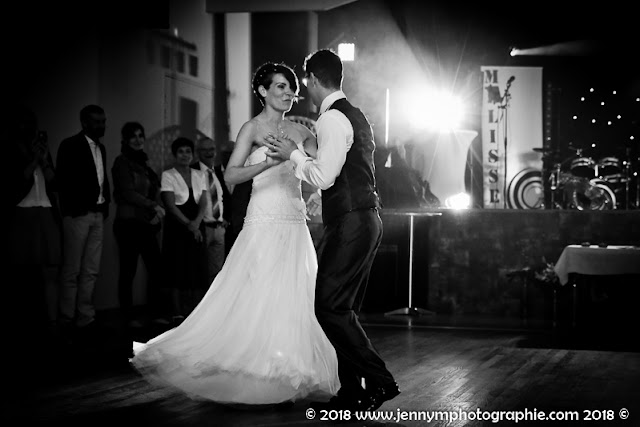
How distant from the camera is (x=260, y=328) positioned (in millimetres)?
4367

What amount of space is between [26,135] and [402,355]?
310cm

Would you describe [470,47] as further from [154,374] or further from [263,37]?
[154,374]

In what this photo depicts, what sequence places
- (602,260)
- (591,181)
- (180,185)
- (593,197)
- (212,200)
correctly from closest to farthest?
1. (180,185)
2. (212,200)
3. (602,260)
4. (593,197)
5. (591,181)

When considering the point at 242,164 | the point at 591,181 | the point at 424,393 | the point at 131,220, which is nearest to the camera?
the point at 242,164

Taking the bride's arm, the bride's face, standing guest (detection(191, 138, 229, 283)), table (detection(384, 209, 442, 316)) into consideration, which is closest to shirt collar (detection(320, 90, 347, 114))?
the bride's arm

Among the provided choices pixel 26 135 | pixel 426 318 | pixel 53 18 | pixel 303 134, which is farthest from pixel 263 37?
pixel 303 134

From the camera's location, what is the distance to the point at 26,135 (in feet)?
22.6

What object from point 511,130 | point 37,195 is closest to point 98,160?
point 37,195

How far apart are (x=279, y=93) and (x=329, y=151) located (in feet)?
3.06

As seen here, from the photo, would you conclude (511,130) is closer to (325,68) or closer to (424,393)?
(424,393)

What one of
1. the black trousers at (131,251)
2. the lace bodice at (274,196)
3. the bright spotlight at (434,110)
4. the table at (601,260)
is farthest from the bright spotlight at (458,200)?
the lace bodice at (274,196)

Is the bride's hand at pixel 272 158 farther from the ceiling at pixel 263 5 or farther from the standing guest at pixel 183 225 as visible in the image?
the ceiling at pixel 263 5

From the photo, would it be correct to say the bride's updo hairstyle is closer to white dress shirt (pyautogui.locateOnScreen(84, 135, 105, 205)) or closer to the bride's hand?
the bride's hand

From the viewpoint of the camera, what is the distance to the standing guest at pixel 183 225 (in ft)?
25.7
